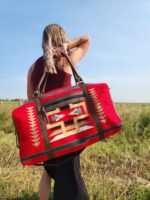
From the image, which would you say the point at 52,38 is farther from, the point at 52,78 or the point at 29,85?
the point at 29,85

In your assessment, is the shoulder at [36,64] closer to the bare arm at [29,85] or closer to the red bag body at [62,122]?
the bare arm at [29,85]

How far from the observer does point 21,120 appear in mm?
2652

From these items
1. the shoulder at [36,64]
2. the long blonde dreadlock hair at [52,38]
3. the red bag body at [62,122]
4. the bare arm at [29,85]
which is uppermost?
the long blonde dreadlock hair at [52,38]

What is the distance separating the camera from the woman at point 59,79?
9.16 ft

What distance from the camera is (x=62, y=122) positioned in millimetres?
2654

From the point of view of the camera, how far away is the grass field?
395cm

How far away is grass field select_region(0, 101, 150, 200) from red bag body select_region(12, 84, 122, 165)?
4.63 ft

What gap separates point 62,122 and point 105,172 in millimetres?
2381

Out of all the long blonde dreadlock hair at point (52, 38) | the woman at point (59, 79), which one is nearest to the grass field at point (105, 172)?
the woman at point (59, 79)

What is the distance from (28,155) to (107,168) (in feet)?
8.84

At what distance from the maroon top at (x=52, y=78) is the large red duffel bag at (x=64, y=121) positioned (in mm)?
160

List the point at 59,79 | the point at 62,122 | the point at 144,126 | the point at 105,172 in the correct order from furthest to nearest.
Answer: the point at 144,126
the point at 105,172
the point at 59,79
the point at 62,122

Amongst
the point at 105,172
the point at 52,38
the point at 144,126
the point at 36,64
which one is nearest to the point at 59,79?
Answer: the point at 36,64

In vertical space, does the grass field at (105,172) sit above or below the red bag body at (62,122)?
below
